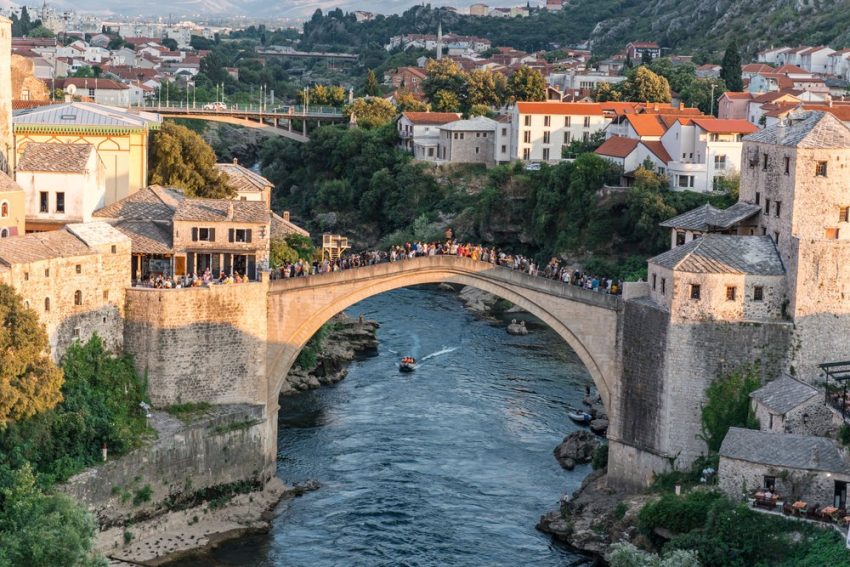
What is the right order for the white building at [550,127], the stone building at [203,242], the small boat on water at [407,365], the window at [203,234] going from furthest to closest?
the white building at [550,127]
the small boat on water at [407,365]
the window at [203,234]
the stone building at [203,242]

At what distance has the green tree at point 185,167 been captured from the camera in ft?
234

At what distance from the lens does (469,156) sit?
4284 inches

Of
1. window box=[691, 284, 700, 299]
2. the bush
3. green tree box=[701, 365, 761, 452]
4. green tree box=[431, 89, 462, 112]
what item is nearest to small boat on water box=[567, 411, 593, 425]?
green tree box=[701, 365, 761, 452]

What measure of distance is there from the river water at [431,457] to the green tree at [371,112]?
4433cm

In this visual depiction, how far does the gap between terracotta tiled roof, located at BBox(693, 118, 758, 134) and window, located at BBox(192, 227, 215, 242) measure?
3807 cm

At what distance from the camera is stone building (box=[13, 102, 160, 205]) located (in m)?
65.7

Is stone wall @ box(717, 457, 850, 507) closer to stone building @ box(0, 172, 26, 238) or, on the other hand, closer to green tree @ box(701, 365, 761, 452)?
green tree @ box(701, 365, 761, 452)

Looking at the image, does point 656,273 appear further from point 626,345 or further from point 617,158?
point 617,158

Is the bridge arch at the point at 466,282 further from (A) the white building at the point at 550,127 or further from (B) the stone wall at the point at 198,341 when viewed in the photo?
(A) the white building at the point at 550,127

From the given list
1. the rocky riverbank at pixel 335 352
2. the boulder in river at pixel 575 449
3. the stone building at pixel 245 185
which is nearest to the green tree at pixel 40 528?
the boulder in river at pixel 575 449

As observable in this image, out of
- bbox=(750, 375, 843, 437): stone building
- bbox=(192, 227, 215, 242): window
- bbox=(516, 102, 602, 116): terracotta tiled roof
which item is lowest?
bbox=(750, 375, 843, 437): stone building

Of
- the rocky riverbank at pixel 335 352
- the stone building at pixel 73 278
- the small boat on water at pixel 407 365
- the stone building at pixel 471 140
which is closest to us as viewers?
the stone building at pixel 73 278

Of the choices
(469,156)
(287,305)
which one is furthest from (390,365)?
(469,156)

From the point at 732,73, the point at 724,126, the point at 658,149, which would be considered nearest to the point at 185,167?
the point at 658,149
